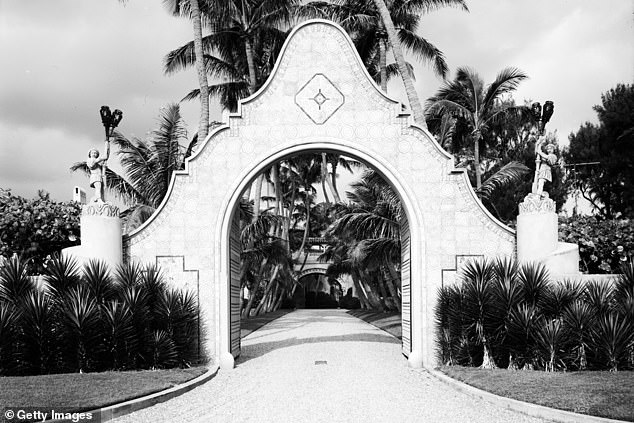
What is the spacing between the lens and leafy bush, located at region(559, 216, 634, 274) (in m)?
23.1

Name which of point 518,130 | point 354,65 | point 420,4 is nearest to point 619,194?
point 518,130

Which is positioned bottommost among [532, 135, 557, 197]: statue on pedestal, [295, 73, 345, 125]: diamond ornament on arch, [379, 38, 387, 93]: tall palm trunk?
[532, 135, 557, 197]: statue on pedestal

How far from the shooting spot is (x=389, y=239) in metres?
28.2

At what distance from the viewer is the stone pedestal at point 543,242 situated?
14.7 m

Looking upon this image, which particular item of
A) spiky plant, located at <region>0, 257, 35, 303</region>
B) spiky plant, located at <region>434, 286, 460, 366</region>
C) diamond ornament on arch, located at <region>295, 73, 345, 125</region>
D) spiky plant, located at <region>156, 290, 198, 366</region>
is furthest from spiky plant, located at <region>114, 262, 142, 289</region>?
spiky plant, located at <region>434, 286, 460, 366</region>

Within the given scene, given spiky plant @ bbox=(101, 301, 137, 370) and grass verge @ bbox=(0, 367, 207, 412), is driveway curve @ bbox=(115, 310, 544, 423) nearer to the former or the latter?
grass verge @ bbox=(0, 367, 207, 412)

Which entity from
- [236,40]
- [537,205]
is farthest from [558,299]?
[236,40]

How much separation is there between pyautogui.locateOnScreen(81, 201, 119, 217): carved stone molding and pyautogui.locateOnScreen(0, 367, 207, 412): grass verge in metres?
3.95

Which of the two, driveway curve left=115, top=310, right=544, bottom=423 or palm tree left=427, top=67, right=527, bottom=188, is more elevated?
palm tree left=427, top=67, right=527, bottom=188

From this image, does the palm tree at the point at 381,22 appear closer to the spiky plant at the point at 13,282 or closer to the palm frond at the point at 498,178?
the palm frond at the point at 498,178

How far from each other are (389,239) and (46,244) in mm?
13646

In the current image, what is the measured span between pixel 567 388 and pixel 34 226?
1974 centimetres

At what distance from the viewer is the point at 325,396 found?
36.7ft

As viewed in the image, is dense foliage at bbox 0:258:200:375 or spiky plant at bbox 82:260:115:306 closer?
dense foliage at bbox 0:258:200:375
